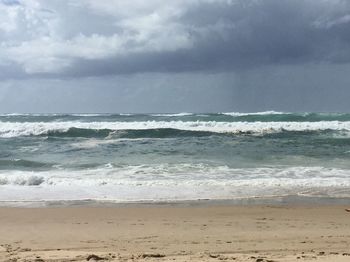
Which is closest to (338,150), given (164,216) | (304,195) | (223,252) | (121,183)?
(304,195)

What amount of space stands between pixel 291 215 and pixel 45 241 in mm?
4087

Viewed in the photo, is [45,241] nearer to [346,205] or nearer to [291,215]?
[291,215]

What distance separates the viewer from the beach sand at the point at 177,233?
5.05 meters

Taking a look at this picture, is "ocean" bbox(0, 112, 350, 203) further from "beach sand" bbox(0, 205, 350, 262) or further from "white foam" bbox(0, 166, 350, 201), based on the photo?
"beach sand" bbox(0, 205, 350, 262)

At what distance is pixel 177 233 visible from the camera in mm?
6285

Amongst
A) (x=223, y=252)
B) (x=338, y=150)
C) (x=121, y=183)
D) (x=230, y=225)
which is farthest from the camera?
(x=338, y=150)

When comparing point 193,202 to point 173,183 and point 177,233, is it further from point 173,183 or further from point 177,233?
point 177,233

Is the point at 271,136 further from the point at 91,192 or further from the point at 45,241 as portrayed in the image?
the point at 45,241

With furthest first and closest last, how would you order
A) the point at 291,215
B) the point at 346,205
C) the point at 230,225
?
the point at 346,205, the point at 291,215, the point at 230,225

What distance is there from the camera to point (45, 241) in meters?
5.92

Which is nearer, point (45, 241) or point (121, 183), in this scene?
point (45, 241)

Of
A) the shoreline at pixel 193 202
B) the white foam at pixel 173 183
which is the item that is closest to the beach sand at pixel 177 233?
the shoreline at pixel 193 202

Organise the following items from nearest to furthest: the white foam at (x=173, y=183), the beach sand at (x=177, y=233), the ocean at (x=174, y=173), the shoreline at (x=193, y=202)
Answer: the beach sand at (x=177, y=233) → the shoreline at (x=193, y=202) → the white foam at (x=173, y=183) → the ocean at (x=174, y=173)

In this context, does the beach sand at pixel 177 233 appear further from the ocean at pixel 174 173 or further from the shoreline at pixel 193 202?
the ocean at pixel 174 173
